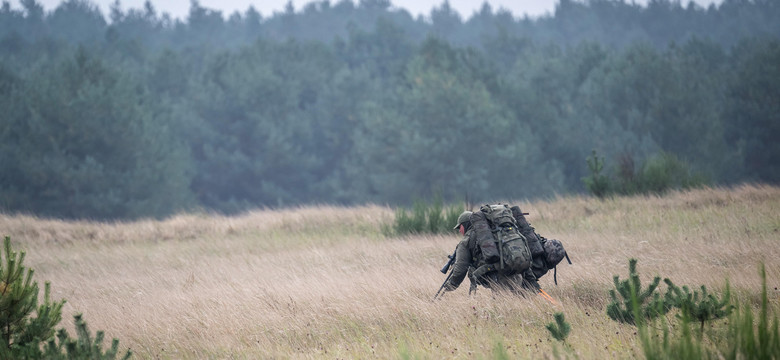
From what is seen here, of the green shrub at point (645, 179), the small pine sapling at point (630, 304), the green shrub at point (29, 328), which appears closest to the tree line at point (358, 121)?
the green shrub at point (645, 179)

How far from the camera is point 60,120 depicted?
3212cm

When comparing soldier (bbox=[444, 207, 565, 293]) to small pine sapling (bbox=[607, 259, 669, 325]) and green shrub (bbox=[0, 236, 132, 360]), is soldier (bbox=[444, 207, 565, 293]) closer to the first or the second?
small pine sapling (bbox=[607, 259, 669, 325])

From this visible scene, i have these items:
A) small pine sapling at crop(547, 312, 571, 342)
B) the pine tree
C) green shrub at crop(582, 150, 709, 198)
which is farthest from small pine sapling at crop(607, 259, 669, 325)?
green shrub at crop(582, 150, 709, 198)

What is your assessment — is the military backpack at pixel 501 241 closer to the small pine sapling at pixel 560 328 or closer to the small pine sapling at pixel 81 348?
the small pine sapling at pixel 560 328

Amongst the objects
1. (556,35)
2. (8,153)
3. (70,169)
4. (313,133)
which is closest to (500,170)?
(313,133)

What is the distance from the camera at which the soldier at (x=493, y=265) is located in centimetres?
693

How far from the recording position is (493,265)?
686cm

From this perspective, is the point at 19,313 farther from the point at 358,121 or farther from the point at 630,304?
the point at 358,121

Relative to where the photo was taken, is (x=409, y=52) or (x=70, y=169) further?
(x=409, y=52)

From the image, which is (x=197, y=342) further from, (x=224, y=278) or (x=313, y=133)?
(x=313, y=133)

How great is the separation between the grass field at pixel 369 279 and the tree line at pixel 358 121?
1628cm

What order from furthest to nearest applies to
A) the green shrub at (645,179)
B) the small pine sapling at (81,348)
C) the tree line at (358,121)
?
the tree line at (358,121) → the green shrub at (645,179) → the small pine sapling at (81,348)

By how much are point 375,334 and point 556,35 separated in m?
65.7

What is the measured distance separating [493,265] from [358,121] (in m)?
35.1
